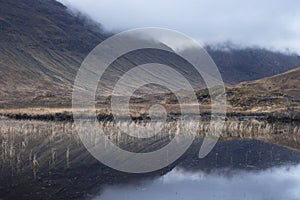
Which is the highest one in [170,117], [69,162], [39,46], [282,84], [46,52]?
[39,46]

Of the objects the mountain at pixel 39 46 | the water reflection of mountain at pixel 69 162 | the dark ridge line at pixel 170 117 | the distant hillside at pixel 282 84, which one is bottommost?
the water reflection of mountain at pixel 69 162

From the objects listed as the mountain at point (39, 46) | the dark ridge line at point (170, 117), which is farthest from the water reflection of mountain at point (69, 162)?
the mountain at point (39, 46)

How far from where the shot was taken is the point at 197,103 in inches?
1996

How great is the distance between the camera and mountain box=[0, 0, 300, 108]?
4072 inches

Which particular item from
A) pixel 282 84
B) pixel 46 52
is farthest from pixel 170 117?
pixel 46 52

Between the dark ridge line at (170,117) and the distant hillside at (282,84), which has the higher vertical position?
the distant hillside at (282,84)

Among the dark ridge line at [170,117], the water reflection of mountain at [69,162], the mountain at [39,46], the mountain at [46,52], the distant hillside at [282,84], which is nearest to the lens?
the water reflection of mountain at [69,162]

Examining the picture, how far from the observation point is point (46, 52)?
4938 inches

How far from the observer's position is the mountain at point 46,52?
339 ft

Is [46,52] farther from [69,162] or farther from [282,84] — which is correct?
[69,162]

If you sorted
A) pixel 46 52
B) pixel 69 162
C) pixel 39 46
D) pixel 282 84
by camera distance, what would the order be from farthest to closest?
pixel 39 46 → pixel 46 52 → pixel 282 84 → pixel 69 162

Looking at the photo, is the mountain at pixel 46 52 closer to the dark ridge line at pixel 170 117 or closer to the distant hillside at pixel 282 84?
the distant hillside at pixel 282 84

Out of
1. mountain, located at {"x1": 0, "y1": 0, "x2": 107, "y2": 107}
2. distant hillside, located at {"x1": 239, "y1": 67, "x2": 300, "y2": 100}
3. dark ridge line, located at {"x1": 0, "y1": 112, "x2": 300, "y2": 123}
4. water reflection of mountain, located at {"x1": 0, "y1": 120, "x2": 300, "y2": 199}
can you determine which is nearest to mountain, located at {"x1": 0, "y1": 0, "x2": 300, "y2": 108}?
mountain, located at {"x1": 0, "y1": 0, "x2": 107, "y2": 107}

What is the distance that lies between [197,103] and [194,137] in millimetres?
23450
